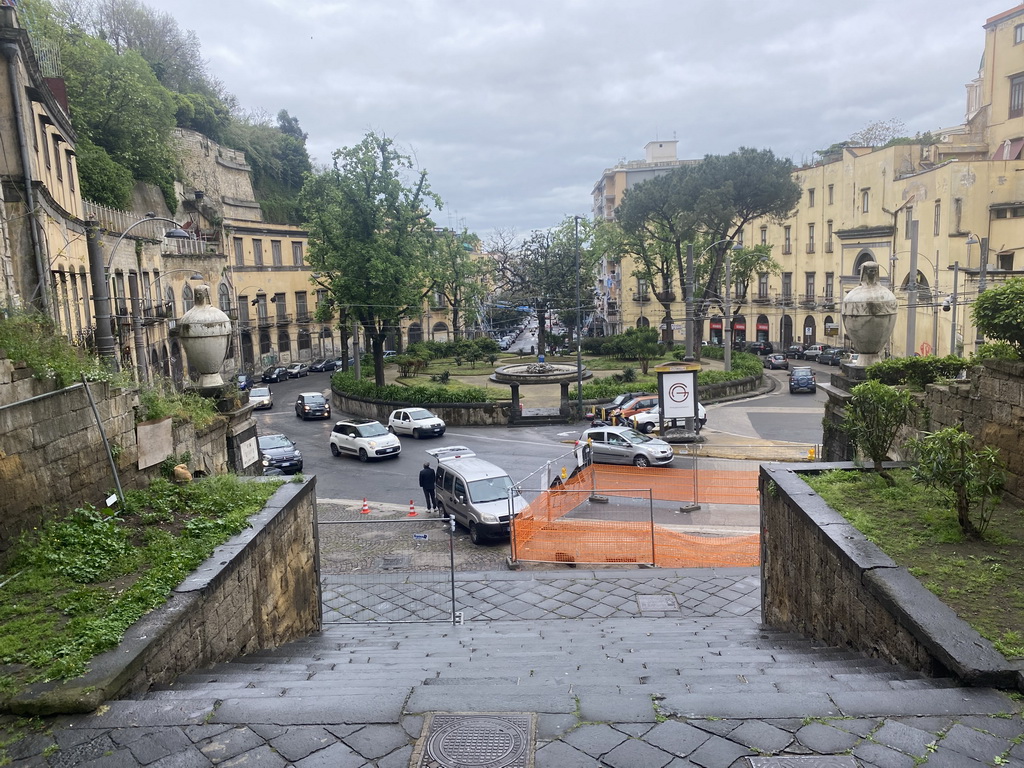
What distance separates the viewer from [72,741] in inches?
166

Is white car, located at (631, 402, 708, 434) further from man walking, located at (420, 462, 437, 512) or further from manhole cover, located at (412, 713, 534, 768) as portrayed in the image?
manhole cover, located at (412, 713, 534, 768)

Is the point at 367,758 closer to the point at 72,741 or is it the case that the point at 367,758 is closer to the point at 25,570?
the point at 72,741

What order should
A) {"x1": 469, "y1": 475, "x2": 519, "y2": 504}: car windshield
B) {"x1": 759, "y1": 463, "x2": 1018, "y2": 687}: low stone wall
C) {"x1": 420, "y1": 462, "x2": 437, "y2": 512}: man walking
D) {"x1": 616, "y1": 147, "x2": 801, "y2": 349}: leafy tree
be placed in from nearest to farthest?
{"x1": 759, "y1": 463, "x2": 1018, "y2": 687}: low stone wall → {"x1": 469, "y1": 475, "x2": 519, "y2": 504}: car windshield → {"x1": 420, "y1": 462, "x2": 437, "y2": 512}: man walking → {"x1": 616, "y1": 147, "x2": 801, "y2": 349}: leafy tree

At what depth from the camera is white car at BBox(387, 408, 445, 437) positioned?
28719 mm

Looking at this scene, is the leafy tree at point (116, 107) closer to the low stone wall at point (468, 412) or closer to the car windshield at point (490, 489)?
the low stone wall at point (468, 412)

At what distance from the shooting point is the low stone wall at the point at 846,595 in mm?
4781

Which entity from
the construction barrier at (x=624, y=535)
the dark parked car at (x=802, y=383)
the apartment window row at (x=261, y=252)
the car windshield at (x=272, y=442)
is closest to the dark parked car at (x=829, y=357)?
the dark parked car at (x=802, y=383)

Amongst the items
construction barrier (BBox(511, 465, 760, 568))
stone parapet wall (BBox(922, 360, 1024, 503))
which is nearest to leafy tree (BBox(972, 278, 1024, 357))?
stone parapet wall (BBox(922, 360, 1024, 503))

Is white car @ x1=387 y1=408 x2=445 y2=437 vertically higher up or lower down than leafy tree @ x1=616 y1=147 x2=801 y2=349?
lower down

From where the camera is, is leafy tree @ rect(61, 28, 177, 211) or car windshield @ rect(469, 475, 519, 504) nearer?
car windshield @ rect(469, 475, 519, 504)

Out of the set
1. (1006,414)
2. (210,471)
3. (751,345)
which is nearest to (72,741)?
(210,471)

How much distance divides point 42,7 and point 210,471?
3450 cm

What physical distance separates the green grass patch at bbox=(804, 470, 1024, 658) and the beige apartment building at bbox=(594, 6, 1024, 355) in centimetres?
1735

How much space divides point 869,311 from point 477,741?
8071mm
